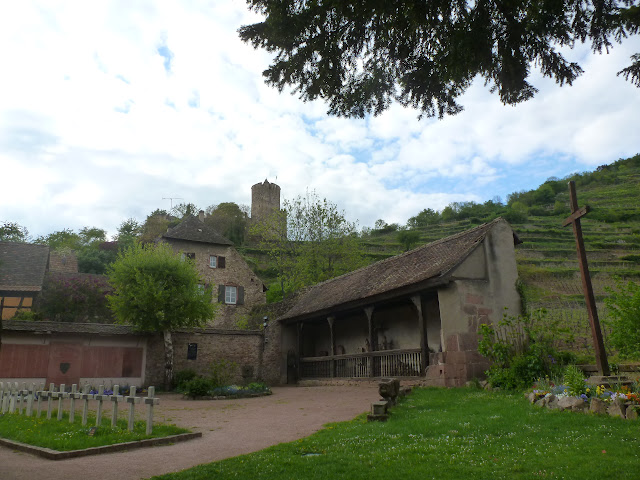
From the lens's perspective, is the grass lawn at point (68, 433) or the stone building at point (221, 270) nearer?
the grass lawn at point (68, 433)

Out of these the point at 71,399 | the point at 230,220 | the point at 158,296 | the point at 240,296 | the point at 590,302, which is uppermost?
the point at 230,220

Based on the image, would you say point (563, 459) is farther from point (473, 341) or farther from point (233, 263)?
point (233, 263)

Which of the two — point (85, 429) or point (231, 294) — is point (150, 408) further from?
point (231, 294)

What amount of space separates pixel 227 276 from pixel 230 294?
127 centimetres

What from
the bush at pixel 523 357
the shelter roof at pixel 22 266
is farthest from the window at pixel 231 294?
the bush at pixel 523 357

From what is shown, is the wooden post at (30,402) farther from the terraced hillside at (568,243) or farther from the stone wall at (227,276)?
the stone wall at (227,276)

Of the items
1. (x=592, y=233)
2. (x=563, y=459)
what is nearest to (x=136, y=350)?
(x=563, y=459)

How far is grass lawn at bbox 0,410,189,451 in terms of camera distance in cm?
725

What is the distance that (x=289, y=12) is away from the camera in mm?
4996

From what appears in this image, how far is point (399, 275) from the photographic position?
57.8 feet

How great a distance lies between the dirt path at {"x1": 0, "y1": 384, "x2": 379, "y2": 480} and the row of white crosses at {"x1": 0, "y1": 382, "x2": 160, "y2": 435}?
1.16m

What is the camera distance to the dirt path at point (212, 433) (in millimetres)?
5938

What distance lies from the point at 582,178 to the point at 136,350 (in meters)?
76.6

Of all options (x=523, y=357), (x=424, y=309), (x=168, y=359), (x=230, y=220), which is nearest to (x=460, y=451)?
(x=523, y=357)
